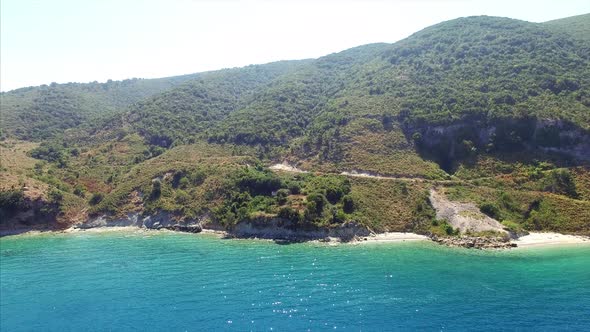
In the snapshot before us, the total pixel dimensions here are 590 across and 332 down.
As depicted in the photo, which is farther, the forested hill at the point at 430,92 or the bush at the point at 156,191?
the forested hill at the point at 430,92

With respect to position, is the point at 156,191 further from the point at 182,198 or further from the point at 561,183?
the point at 561,183

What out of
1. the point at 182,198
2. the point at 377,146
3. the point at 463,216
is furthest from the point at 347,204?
the point at 182,198

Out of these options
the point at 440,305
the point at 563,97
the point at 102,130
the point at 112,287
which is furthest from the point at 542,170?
the point at 102,130

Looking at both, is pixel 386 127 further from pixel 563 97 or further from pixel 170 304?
pixel 170 304

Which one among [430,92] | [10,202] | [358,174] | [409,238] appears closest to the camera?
[409,238]

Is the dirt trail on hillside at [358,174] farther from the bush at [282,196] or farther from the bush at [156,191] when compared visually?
the bush at [156,191]


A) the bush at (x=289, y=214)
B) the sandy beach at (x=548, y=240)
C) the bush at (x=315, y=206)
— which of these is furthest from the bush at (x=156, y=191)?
the sandy beach at (x=548, y=240)
